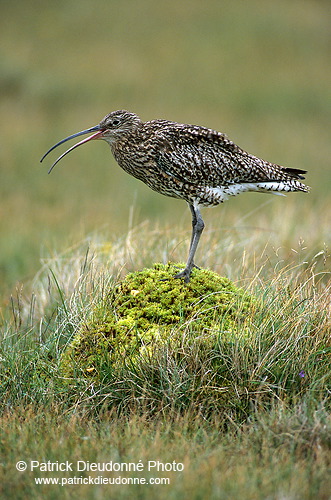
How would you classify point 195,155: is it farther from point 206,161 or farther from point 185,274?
point 185,274

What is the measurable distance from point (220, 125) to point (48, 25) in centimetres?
1200

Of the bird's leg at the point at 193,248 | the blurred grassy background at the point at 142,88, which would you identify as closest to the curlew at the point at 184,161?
the bird's leg at the point at 193,248

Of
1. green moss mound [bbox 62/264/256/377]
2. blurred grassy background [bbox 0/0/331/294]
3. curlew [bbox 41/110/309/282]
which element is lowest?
green moss mound [bbox 62/264/256/377]

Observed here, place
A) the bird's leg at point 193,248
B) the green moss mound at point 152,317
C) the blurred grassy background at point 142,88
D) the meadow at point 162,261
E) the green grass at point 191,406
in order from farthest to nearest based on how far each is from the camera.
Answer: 1. the blurred grassy background at point 142,88
2. the bird's leg at point 193,248
3. the green moss mound at point 152,317
4. the meadow at point 162,261
5. the green grass at point 191,406

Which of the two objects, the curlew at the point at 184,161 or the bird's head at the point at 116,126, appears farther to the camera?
the bird's head at the point at 116,126

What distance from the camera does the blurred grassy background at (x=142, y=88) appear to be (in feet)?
57.4

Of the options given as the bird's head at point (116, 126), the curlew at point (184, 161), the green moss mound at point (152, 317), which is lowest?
the green moss mound at point (152, 317)

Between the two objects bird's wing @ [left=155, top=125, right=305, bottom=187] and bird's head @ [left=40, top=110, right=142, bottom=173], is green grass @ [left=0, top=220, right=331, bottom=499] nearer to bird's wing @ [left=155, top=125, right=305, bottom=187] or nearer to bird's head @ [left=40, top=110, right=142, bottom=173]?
bird's wing @ [left=155, top=125, right=305, bottom=187]

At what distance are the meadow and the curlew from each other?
78 cm

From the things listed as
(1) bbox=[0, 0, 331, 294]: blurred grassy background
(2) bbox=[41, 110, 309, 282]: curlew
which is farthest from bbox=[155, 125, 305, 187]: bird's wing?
(1) bbox=[0, 0, 331, 294]: blurred grassy background

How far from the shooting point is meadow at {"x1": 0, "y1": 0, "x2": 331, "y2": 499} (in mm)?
4109

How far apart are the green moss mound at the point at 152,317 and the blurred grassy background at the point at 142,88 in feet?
24.1

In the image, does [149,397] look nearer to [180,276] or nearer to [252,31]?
[180,276]

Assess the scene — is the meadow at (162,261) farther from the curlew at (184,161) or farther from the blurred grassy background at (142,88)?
the curlew at (184,161)
